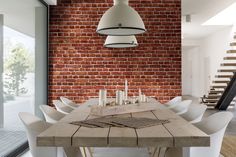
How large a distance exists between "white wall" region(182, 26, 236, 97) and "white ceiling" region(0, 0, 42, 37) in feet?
22.8

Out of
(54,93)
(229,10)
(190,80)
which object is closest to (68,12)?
(54,93)

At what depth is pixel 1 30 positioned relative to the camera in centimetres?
393

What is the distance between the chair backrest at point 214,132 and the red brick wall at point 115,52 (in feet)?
11.3

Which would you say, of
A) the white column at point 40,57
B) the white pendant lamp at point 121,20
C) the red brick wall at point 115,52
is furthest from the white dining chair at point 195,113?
the white column at point 40,57

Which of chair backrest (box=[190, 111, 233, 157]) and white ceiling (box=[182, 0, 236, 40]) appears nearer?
chair backrest (box=[190, 111, 233, 157])

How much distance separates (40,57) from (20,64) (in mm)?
1138

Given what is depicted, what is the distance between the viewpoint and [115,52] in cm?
607

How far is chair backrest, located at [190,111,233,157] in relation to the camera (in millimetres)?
2367

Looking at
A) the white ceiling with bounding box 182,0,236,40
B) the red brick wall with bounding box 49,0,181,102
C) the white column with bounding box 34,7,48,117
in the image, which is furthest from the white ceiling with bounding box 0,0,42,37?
the white ceiling with bounding box 182,0,236,40

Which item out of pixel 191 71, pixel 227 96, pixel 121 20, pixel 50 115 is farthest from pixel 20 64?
pixel 191 71

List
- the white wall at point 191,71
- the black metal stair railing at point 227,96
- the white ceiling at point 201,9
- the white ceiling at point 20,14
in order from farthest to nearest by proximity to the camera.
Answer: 1. the white wall at point 191,71
2. the black metal stair railing at point 227,96
3. the white ceiling at point 201,9
4. the white ceiling at point 20,14

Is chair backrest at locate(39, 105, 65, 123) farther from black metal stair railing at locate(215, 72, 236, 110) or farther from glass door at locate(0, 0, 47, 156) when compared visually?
black metal stair railing at locate(215, 72, 236, 110)

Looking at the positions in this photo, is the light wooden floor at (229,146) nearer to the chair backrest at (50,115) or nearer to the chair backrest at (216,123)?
the chair backrest at (216,123)

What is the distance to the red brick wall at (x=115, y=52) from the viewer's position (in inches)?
238
